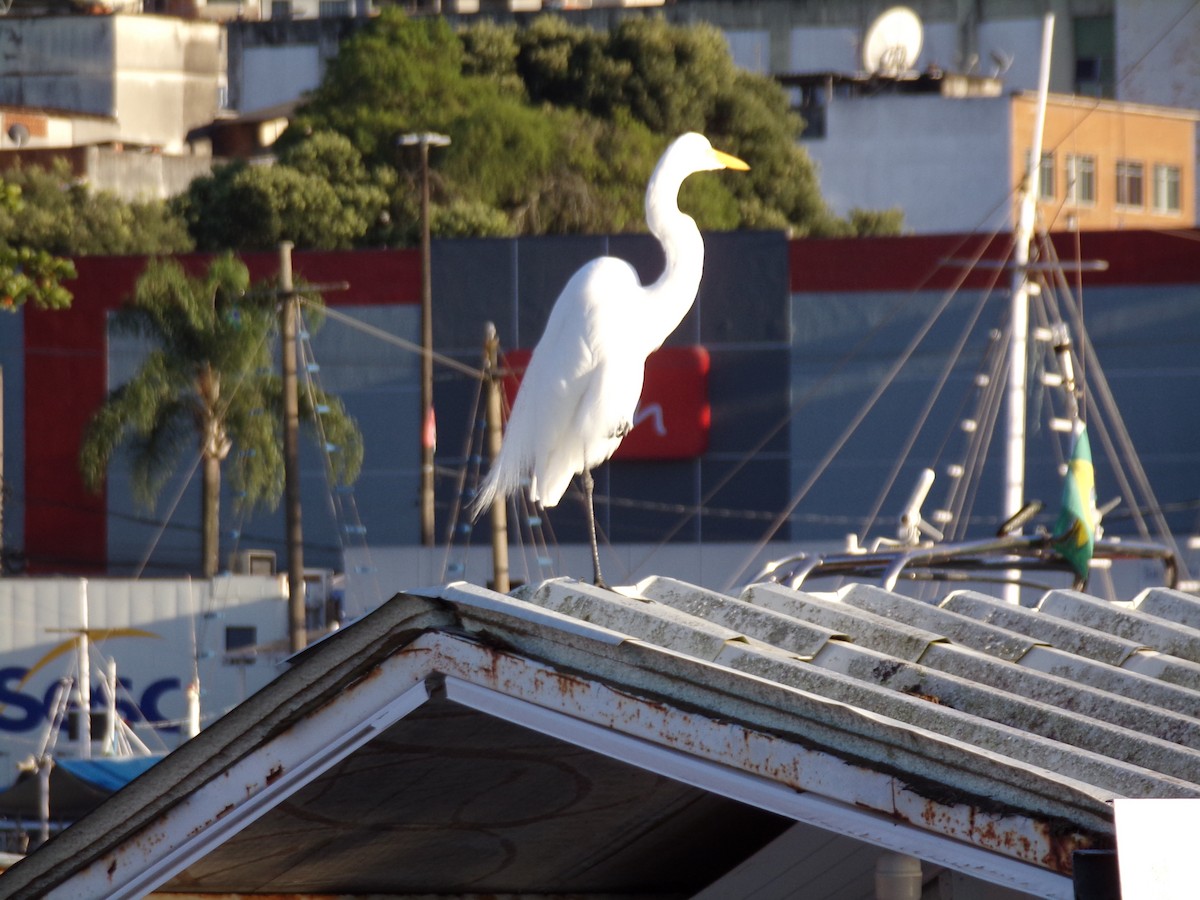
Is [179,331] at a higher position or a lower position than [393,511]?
higher

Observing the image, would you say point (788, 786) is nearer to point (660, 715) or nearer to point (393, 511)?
point (660, 715)

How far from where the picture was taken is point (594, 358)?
955cm

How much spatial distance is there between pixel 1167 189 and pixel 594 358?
43312 mm

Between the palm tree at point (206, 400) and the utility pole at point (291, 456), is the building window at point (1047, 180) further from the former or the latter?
the utility pole at point (291, 456)

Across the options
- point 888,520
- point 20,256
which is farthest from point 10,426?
point 20,256

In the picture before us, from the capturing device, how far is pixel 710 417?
111 feet

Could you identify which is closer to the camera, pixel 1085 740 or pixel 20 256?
pixel 1085 740

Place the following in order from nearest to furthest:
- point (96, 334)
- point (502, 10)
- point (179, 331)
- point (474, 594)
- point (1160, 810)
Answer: point (1160, 810)
point (474, 594)
point (179, 331)
point (96, 334)
point (502, 10)

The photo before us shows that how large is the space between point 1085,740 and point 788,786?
0.76m

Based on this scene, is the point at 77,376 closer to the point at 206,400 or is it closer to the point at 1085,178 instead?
the point at 206,400

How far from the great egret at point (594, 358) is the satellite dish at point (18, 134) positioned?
41.6m

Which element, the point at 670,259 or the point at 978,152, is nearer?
the point at 670,259

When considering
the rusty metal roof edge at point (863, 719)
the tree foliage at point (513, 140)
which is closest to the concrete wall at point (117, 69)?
the tree foliage at point (513, 140)

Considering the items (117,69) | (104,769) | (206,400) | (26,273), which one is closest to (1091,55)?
(117,69)
